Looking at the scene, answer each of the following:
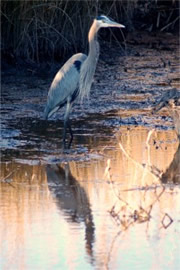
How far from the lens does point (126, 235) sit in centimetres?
582

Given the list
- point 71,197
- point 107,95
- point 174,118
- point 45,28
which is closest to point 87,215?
point 71,197

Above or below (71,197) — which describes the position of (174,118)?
above

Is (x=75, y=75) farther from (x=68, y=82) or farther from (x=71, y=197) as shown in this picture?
(x=71, y=197)

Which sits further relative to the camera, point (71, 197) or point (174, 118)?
point (174, 118)

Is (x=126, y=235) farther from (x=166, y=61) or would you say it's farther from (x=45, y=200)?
(x=166, y=61)

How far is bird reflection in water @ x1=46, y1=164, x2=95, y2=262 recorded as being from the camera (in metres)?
6.01

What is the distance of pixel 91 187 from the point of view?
23.1 ft

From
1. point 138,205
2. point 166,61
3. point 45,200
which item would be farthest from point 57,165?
point 166,61

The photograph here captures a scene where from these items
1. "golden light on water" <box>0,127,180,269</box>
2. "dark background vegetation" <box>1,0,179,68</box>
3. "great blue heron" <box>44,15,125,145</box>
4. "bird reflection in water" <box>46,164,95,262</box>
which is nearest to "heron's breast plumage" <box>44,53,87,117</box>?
"great blue heron" <box>44,15,125,145</box>

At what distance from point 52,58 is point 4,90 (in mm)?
1794

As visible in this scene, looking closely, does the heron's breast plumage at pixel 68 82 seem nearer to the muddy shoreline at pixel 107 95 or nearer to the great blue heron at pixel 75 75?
the great blue heron at pixel 75 75

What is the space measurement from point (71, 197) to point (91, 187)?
0.92 feet

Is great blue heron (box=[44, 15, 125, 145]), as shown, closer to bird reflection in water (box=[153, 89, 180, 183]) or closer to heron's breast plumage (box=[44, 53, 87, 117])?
heron's breast plumage (box=[44, 53, 87, 117])

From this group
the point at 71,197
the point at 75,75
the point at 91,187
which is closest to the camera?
the point at 71,197
